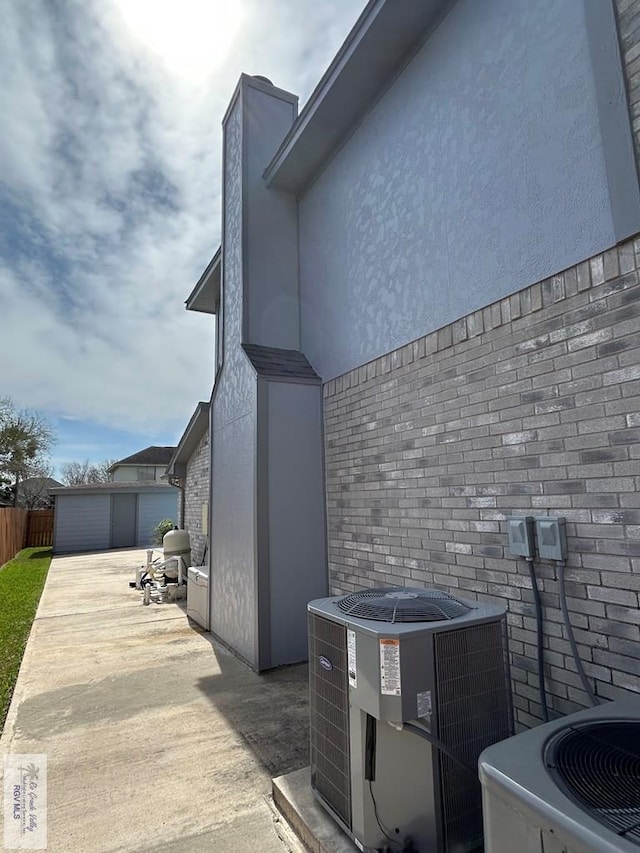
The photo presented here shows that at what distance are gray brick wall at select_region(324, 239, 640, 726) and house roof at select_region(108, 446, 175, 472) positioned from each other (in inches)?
1170

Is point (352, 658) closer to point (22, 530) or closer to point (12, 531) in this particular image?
point (12, 531)

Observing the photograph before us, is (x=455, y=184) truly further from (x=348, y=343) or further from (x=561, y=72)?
(x=348, y=343)

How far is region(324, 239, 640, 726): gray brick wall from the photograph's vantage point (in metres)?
2.32

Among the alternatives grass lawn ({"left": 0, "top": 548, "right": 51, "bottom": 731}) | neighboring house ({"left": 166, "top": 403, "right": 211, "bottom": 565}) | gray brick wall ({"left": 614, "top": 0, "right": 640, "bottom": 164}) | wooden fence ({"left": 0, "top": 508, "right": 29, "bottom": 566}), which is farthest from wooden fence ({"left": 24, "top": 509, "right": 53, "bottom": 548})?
gray brick wall ({"left": 614, "top": 0, "right": 640, "bottom": 164})

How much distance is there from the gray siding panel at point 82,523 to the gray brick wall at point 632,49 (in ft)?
68.8

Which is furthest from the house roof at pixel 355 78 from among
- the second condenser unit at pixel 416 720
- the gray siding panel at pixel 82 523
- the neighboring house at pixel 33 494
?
the neighboring house at pixel 33 494

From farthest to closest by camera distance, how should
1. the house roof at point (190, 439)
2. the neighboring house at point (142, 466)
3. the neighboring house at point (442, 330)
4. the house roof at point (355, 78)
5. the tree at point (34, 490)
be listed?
1. the neighboring house at point (142, 466)
2. the tree at point (34, 490)
3. the house roof at point (190, 439)
4. the house roof at point (355, 78)
5. the neighboring house at point (442, 330)

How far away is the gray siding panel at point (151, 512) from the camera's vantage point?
20.6m

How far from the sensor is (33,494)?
27531 mm

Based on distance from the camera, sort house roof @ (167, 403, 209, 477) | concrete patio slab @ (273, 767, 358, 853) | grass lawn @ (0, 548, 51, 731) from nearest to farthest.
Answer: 1. concrete patio slab @ (273, 767, 358, 853)
2. grass lawn @ (0, 548, 51, 731)
3. house roof @ (167, 403, 209, 477)

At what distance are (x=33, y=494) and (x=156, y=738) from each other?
2881cm

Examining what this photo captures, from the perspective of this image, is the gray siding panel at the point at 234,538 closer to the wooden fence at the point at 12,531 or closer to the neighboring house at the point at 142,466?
the wooden fence at the point at 12,531

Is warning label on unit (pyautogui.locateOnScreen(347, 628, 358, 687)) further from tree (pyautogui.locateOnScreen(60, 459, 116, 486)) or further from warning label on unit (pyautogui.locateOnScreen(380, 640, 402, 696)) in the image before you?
tree (pyautogui.locateOnScreen(60, 459, 116, 486))

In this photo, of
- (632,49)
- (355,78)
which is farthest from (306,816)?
(355,78)
